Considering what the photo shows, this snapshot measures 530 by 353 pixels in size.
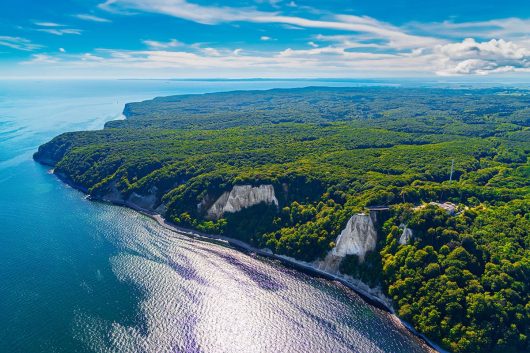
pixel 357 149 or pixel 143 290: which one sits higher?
pixel 357 149

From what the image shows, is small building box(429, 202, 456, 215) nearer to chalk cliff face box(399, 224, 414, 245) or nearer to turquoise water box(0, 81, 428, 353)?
chalk cliff face box(399, 224, 414, 245)

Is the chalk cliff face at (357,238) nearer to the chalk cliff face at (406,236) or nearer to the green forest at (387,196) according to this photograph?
the green forest at (387,196)

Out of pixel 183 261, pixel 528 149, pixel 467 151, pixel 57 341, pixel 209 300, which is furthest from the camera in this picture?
pixel 528 149

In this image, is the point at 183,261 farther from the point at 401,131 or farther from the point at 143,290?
the point at 401,131

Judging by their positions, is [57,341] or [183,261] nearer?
[57,341]

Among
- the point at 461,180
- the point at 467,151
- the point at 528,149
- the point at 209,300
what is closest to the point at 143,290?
the point at 209,300

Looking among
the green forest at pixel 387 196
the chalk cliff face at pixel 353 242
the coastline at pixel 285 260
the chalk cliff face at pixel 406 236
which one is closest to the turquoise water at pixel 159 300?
the coastline at pixel 285 260
